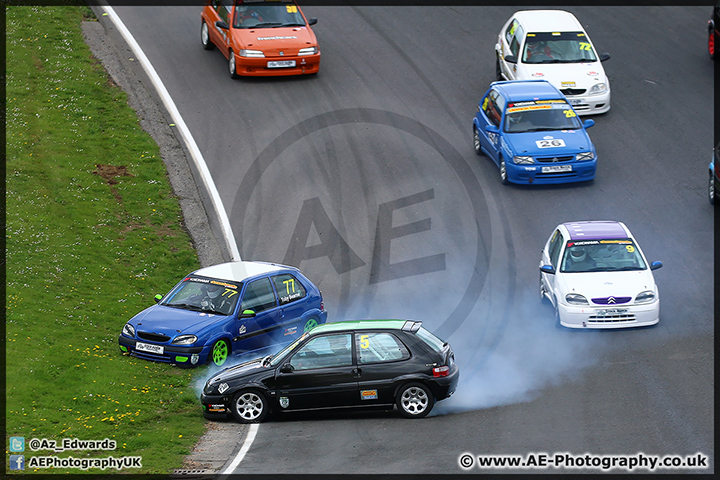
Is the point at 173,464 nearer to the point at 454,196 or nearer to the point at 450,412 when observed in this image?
the point at 450,412

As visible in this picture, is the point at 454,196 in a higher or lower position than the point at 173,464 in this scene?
lower

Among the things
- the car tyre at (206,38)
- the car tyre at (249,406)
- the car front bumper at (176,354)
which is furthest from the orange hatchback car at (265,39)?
the car tyre at (249,406)

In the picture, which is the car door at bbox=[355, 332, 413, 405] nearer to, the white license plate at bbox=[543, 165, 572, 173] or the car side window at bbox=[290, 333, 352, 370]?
the car side window at bbox=[290, 333, 352, 370]

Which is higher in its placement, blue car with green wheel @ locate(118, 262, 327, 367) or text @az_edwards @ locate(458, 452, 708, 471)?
text @az_edwards @ locate(458, 452, 708, 471)

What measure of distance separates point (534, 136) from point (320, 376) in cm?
1091

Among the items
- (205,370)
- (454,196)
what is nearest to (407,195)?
(454,196)

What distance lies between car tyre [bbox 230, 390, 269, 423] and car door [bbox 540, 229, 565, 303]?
242 inches

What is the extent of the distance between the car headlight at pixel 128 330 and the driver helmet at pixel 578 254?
7959mm

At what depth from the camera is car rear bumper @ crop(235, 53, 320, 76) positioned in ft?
85.1

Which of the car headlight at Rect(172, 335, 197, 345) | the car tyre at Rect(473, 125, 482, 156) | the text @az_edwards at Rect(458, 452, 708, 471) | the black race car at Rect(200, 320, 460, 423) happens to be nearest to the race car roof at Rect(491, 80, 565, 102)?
the car tyre at Rect(473, 125, 482, 156)

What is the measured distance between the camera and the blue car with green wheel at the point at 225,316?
1466 centimetres

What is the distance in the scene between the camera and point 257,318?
15.5 metres

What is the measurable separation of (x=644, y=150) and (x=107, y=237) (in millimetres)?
13433

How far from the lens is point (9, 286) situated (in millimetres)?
16234
